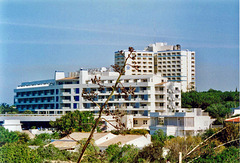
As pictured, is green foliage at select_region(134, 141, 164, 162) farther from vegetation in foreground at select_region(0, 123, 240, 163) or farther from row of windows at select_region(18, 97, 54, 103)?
row of windows at select_region(18, 97, 54, 103)

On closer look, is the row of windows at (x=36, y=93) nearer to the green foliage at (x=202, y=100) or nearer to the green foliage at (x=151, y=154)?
the green foliage at (x=202, y=100)

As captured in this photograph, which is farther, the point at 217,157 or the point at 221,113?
the point at 221,113

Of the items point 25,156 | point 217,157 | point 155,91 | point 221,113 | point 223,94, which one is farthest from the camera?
point 223,94

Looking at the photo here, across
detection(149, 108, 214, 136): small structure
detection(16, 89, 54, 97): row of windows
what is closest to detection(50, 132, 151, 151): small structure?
detection(149, 108, 214, 136): small structure

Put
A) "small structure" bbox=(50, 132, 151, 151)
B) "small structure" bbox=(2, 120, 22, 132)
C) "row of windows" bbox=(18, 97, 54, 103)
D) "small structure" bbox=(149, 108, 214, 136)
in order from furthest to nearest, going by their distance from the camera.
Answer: "row of windows" bbox=(18, 97, 54, 103) < "small structure" bbox=(2, 120, 22, 132) < "small structure" bbox=(149, 108, 214, 136) < "small structure" bbox=(50, 132, 151, 151)

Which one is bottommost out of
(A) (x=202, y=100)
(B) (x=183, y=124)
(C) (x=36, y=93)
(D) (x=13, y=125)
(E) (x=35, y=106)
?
(D) (x=13, y=125)

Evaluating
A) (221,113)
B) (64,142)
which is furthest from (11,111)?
(64,142)

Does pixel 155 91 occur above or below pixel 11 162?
above

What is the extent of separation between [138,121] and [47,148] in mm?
24508

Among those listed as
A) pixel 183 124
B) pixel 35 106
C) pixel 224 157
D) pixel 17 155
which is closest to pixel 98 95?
pixel 183 124

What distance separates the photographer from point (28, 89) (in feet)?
163

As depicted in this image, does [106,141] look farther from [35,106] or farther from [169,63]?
[169,63]

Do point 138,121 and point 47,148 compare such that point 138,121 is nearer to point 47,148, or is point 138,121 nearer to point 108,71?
point 108,71

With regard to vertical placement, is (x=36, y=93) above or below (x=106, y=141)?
above
